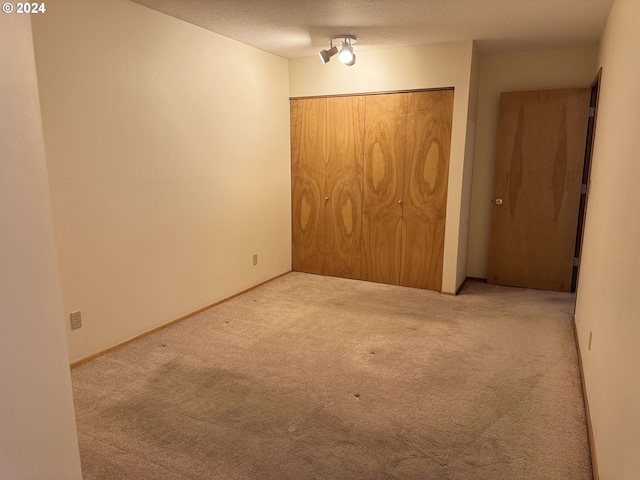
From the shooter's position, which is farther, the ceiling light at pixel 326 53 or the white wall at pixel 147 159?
the ceiling light at pixel 326 53

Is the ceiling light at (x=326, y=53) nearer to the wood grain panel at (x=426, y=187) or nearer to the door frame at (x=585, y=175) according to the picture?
the wood grain panel at (x=426, y=187)

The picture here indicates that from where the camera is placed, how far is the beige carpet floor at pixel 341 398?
6.60 ft

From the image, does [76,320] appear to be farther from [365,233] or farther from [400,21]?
[400,21]

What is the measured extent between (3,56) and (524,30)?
3701 millimetres

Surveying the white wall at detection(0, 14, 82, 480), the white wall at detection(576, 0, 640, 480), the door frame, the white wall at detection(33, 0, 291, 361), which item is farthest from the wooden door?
the white wall at detection(0, 14, 82, 480)

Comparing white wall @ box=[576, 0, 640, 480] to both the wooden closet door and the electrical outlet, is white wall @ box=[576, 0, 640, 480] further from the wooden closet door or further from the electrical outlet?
the electrical outlet

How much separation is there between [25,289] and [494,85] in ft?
14.9

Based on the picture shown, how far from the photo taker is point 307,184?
5.00 m

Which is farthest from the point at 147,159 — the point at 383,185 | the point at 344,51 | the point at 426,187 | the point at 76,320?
the point at 426,187

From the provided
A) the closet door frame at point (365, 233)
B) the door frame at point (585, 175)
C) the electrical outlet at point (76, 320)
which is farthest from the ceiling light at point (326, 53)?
the electrical outlet at point (76, 320)

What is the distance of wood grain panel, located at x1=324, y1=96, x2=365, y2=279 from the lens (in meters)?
4.62

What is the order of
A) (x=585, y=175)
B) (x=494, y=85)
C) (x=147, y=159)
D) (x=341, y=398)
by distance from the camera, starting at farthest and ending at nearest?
(x=494, y=85), (x=585, y=175), (x=147, y=159), (x=341, y=398)

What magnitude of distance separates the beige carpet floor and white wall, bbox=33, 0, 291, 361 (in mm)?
417

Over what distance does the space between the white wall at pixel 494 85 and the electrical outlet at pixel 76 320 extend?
3849 millimetres
